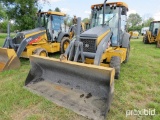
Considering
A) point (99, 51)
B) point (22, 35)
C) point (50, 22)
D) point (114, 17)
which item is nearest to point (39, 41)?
point (22, 35)

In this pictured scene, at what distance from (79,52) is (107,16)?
1.90 meters

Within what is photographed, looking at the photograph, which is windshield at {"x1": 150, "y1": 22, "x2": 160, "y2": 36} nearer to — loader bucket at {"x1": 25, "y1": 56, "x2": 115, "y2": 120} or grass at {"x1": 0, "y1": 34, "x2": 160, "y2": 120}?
grass at {"x1": 0, "y1": 34, "x2": 160, "y2": 120}

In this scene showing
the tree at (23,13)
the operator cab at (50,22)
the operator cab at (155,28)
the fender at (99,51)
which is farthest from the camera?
the operator cab at (155,28)

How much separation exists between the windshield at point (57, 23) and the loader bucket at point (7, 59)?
2.80 metres

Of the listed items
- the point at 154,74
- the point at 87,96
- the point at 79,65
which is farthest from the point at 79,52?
the point at 154,74

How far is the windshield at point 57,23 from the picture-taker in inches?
300

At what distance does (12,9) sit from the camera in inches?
572

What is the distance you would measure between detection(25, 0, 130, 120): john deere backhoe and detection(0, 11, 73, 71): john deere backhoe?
1.82m

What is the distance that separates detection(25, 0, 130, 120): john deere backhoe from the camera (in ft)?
9.55

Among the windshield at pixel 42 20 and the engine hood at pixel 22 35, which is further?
the windshield at pixel 42 20

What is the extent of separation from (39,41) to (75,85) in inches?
166

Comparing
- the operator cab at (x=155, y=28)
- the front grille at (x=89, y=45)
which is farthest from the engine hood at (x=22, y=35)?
the operator cab at (x=155, y=28)

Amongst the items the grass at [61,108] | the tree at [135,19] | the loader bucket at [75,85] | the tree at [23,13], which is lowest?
the grass at [61,108]

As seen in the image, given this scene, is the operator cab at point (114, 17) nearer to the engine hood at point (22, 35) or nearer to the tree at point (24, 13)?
the engine hood at point (22, 35)
